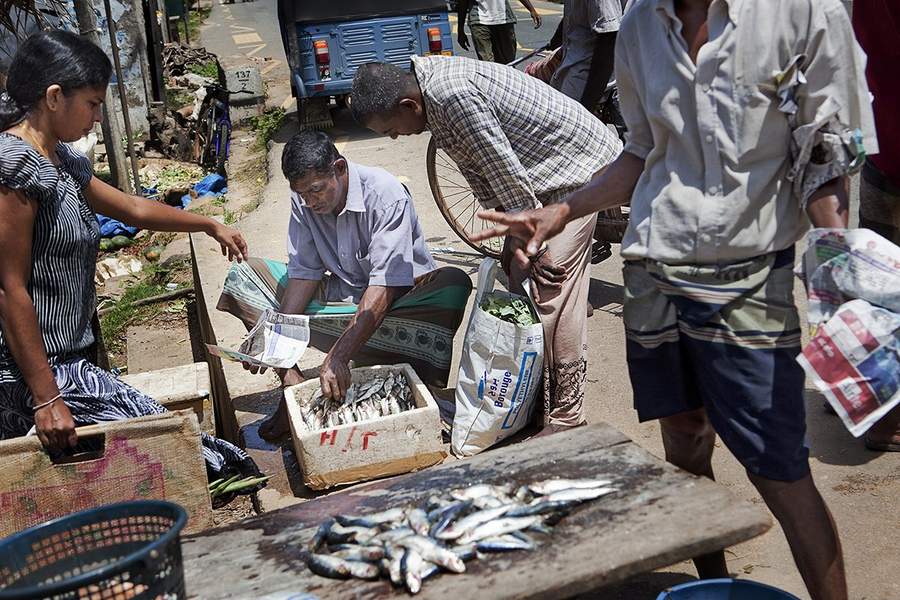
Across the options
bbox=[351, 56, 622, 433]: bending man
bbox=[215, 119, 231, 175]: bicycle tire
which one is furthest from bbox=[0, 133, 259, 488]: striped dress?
bbox=[215, 119, 231, 175]: bicycle tire

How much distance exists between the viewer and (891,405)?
226cm

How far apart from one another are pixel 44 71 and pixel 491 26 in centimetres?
636

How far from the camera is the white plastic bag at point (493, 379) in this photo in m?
4.00

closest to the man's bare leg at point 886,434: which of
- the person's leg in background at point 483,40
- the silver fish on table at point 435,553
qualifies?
the silver fish on table at point 435,553

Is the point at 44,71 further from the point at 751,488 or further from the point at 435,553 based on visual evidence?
the point at 751,488

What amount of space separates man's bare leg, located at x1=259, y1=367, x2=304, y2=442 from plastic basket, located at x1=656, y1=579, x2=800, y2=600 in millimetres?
2375

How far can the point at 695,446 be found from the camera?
3.01 m

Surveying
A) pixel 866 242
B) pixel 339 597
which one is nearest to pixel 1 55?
pixel 339 597

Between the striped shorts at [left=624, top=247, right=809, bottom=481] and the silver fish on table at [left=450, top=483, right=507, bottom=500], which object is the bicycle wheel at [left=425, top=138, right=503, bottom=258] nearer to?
the silver fish on table at [left=450, top=483, right=507, bottom=500]

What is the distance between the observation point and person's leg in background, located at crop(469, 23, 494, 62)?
9.13m

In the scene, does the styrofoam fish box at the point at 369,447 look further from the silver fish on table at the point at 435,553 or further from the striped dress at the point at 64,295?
the silver fish on table at the point at 435,553

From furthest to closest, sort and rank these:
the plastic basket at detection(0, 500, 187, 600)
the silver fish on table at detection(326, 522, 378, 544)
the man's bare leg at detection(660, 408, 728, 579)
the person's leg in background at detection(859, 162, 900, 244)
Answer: the person's leg in background at detection(859, 162, 900, 244), the man's bare leg at detection(660, 408, 728, 579), the silver fish on table at detection(326, 522, 378, 544), the plastic basket at detection(0, 500, 187, 600)

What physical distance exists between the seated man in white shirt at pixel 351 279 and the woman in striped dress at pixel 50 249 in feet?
2.99

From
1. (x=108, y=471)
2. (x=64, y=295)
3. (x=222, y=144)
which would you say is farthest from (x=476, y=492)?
(x=222, y=144)
